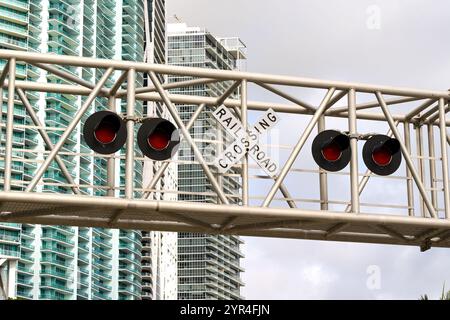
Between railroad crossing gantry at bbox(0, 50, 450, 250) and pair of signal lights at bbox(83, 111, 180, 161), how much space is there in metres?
0.18

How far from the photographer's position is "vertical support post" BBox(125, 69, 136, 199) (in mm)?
20688

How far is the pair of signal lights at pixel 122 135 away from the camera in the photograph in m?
21.1

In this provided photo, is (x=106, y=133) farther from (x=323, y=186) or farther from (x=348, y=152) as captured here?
(x=323, y=186)

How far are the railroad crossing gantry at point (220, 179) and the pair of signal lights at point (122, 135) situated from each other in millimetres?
177

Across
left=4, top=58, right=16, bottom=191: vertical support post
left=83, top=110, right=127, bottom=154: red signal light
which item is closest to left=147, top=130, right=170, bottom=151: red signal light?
left=83, top=110, right=127, bottom=154: red signal light

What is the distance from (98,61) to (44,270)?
16003 centimetres

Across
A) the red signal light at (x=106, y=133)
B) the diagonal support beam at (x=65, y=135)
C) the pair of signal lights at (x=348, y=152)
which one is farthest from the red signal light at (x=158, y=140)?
the pair of signal lights at (x=348, y=152)

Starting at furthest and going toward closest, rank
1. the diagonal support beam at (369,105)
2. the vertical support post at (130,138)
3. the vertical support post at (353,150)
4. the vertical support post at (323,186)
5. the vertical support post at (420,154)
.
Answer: the vertical support post at (420,154), the diagonal support beam at (369,105), the vertical support post at (323,186), the vertical support post at (353,150), the vertical support post at (130,138)

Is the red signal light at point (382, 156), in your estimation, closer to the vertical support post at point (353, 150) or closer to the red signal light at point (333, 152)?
the vertical support post at point (353, 150)

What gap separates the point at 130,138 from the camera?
2125cm

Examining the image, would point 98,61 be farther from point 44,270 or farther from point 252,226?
point 44,270

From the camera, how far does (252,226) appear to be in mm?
22406
